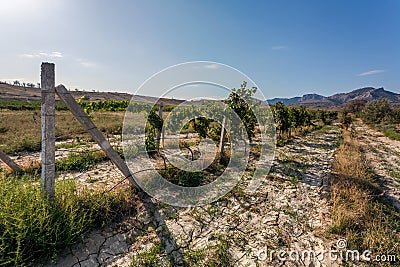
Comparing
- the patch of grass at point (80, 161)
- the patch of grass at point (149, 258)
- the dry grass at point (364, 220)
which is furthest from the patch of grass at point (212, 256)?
the patch of grass at point (80, 161)

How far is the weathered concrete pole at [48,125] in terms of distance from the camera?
8.16ft

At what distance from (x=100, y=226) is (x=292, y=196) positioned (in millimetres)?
3704

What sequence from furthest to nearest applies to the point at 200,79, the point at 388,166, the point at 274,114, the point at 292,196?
the point at 274,114, the point at 388,166, the point at 292,196, the point at 200,79

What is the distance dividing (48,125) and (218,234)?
2.74 meters

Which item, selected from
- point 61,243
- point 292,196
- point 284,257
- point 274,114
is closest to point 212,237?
point 284,257

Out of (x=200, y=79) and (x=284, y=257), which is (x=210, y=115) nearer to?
(x=200, y=79)

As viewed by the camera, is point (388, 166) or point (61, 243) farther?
point (388, 166)

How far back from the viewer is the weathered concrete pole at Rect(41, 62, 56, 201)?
8.16 feet

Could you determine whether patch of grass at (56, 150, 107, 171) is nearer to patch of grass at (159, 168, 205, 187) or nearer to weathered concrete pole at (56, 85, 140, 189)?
patch of grass at (159, 168, 205, 187)

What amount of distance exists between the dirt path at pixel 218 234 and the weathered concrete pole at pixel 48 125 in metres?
0.90

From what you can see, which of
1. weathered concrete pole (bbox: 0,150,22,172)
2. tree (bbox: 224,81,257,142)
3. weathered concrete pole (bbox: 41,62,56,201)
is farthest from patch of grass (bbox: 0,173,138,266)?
tree (bbox: 224,81,257,142)

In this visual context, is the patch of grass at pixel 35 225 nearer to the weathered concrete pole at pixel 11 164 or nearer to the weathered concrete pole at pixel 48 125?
the weathered concrete pole at pixel 48 125

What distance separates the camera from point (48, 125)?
8.37 feet

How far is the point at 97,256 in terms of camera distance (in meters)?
2.50
